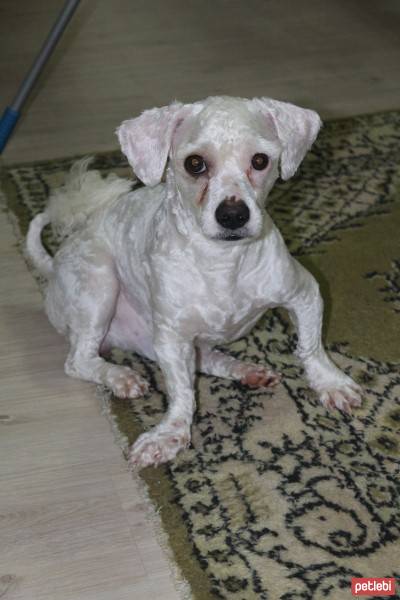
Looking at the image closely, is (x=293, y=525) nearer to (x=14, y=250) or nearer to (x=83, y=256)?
(x=83, y=256)

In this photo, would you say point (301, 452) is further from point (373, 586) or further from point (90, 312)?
point (90, 312)

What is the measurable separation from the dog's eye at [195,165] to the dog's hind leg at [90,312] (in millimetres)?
446

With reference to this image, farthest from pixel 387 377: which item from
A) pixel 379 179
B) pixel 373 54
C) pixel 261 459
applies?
pixel 373 54

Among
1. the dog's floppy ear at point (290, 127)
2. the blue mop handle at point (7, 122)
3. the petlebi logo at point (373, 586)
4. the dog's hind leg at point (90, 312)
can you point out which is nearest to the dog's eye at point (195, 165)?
the dog's floppy ear at point (290, 127)

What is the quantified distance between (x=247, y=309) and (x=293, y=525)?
1.36 feet

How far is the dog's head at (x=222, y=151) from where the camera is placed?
1.61m

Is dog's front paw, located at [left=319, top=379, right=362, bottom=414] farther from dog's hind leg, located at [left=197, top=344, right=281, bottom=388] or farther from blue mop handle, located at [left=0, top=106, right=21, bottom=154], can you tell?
blue mop handle, located at [left=0, top=106, right=21, bottom=154]

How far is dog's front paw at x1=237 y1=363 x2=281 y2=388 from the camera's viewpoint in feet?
6.54

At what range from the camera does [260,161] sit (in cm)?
165

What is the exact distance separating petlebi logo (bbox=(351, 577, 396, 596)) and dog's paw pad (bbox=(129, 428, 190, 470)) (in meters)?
0.44

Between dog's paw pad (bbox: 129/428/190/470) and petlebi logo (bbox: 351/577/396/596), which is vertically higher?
petlebi logo (bbox: 351/577/396/596)

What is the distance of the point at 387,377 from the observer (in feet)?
6.61

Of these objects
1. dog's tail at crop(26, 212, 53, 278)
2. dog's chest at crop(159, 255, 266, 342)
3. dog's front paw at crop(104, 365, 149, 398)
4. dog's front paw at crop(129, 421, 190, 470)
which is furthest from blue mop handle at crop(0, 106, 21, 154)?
dog's front paw at crop(129, 421, 190, 470)

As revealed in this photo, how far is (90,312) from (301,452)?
1.75ft
